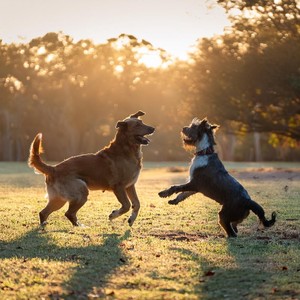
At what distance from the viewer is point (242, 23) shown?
43.5m

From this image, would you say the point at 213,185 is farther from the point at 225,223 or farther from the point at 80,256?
the point at 80,256

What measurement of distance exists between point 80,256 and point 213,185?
114 inches

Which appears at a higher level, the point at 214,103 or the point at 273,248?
the point at 214,103

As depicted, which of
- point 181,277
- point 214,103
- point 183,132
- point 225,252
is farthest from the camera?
point 214,103

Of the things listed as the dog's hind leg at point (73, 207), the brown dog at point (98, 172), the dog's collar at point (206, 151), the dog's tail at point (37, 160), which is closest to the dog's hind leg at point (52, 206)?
the brown dog at point (98, 172)

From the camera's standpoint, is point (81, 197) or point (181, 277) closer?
point (181, 277)

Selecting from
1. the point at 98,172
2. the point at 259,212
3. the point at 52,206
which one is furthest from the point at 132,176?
the point at 259,212

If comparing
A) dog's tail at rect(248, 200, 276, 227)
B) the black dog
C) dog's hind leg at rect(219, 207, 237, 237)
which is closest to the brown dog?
the black dog

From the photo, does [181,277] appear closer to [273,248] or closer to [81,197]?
[273,248]

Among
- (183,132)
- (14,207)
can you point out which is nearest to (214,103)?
(14,207)

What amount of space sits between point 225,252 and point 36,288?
315 cm

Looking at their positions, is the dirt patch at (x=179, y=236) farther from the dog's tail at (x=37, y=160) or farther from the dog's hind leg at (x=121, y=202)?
the dog's tail at (x=37, y=160)

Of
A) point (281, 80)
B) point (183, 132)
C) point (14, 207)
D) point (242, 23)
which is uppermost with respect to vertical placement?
point (242, 23)

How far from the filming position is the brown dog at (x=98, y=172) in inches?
476
